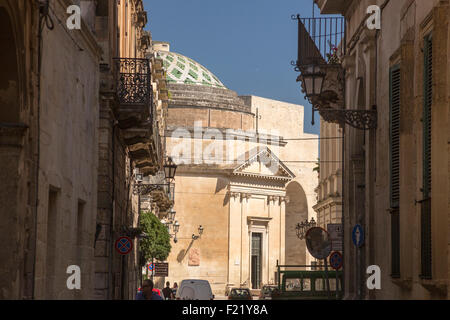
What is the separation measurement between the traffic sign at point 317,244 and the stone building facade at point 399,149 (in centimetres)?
63

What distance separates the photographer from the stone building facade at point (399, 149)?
11.8 m

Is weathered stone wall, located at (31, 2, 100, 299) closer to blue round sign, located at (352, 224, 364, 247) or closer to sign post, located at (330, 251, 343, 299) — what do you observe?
blue round sign, located at (352, 224, 364, 247)

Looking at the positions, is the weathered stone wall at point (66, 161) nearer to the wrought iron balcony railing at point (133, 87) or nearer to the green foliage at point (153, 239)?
the wrought iron balcony railing at point (133, 87)

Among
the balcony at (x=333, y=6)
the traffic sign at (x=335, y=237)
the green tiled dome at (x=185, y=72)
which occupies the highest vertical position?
the green tiled dome at (x=185, y=72)

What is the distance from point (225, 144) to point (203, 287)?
137 feet

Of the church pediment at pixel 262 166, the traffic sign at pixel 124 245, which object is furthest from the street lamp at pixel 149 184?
the church pediment at pixel 262 166

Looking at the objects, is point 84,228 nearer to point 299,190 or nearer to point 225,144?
point 225,144

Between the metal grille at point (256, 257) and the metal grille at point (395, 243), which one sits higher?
the metal grille at point (256, 257)

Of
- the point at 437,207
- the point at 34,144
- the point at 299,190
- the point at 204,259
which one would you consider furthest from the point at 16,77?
the point at 299,190

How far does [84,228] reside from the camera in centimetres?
1662

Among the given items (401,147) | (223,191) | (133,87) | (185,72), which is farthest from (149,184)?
(185,72)

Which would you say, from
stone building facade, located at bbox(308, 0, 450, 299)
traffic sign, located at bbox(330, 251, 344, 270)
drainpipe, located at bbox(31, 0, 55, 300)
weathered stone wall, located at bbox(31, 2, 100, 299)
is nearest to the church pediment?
stone building facade, located at bbox(308, 0, 450, 299)

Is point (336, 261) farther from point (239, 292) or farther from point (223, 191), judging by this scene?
point (223, 191)

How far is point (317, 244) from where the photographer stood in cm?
2116
